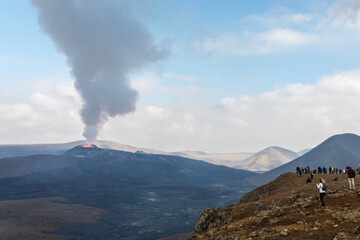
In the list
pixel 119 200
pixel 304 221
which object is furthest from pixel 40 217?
pixel 304 221

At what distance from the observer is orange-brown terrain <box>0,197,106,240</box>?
69.1m

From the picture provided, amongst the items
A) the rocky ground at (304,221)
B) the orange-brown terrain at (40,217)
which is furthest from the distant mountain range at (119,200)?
the rocky ground at (304,221)

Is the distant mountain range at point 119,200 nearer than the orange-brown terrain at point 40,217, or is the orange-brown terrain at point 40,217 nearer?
the orange-brown terrain at point 40,217

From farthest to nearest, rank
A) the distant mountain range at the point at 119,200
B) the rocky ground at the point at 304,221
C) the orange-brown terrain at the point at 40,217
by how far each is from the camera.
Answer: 1. the distant mountain range at the point at 119,200
2. the orange-brown terrain at the point at 40,217
3. the rocky ground at the point at 304,221

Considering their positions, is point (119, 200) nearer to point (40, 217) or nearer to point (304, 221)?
point (40, 217)

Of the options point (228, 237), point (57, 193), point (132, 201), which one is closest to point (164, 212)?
point (132, 201)

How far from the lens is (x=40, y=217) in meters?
86.8

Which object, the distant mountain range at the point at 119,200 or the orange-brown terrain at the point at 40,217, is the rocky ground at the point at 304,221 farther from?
the orange-brown terrain at the point at 40,217

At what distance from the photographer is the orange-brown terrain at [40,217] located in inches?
2719

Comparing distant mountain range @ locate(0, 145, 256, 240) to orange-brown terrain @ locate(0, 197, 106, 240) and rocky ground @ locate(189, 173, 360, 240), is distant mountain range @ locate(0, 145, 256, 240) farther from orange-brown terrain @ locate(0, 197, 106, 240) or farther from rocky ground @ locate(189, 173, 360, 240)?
rocky ground @ locate(189, 173, 360, 240)

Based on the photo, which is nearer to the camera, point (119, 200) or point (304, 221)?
point (304, 221)

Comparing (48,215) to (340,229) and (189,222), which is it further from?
(340,229)

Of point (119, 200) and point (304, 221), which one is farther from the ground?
point (304, 221)

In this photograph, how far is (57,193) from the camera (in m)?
134
